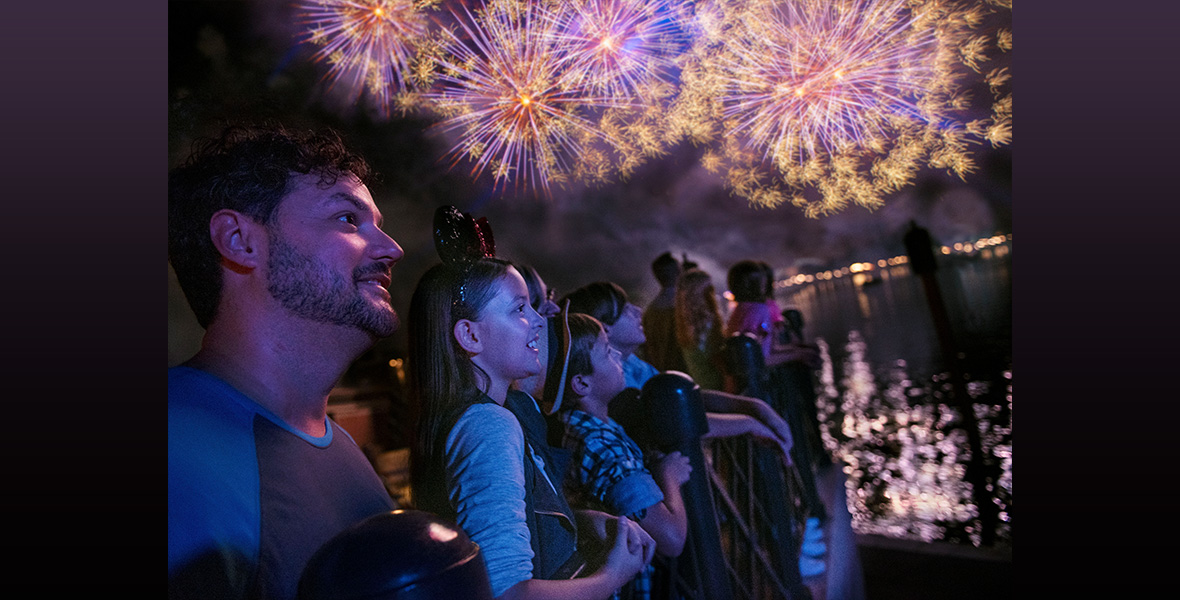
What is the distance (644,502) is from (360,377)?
3.30ft

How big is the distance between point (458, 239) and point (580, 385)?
2.15 feet

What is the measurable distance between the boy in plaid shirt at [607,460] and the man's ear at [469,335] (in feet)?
1.46

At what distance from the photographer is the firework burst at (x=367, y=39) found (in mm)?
1995

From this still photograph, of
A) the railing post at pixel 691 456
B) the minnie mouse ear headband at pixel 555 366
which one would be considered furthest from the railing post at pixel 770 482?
the minnie mouse ear headband at pixel 555 366

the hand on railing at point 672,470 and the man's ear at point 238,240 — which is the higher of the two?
the man's ear at point 238,240

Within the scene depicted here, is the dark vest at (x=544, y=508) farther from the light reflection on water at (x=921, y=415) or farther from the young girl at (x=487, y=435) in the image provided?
the light reflection on water at (x=921, y=415)

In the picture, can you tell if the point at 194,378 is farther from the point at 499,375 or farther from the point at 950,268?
the point at 950,268

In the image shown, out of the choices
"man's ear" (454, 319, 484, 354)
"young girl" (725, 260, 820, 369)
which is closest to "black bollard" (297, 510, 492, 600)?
"man's ear" (454, 319, 484, 354)

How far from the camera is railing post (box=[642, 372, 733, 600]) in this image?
2.21 metres

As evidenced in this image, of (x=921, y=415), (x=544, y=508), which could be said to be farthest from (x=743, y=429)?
(x=921, y=415)

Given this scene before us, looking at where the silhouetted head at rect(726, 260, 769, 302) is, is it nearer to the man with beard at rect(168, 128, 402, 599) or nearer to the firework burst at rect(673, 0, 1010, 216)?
the firework burst at rect(673, 0, 1010, 216)

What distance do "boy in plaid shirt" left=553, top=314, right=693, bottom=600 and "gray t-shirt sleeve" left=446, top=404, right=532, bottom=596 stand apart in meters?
0.45

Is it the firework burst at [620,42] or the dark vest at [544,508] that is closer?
the dark vest at [544,508]

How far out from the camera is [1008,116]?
328 cm
